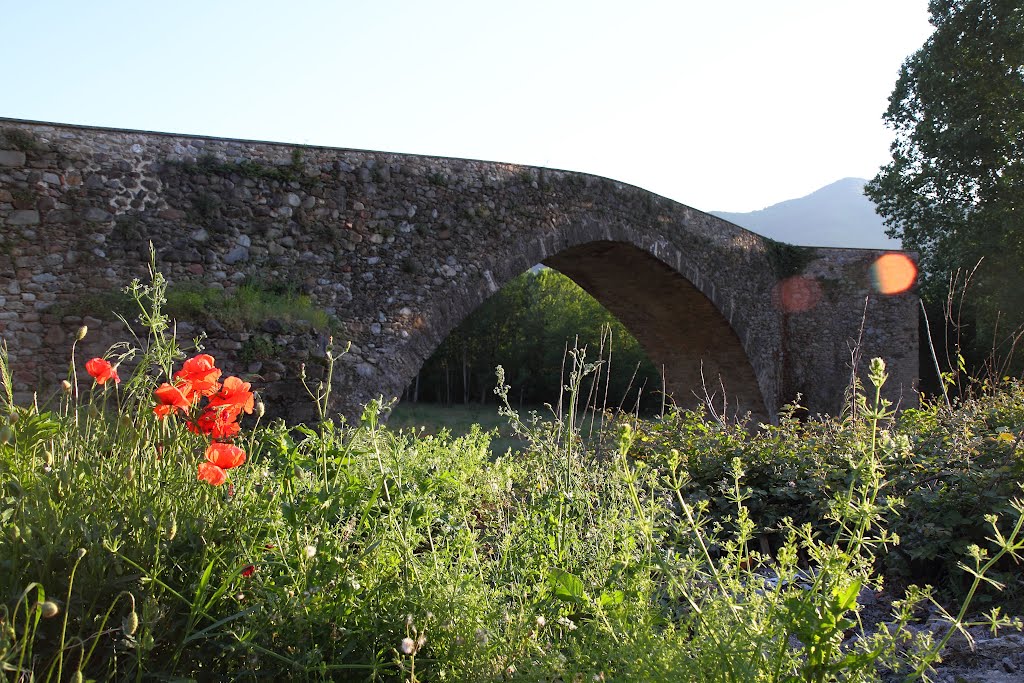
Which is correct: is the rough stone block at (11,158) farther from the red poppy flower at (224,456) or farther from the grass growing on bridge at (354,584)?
the red poppy flower at (224,456)

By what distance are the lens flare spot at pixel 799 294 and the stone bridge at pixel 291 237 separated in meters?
3.36

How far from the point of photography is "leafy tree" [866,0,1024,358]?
13.2 m

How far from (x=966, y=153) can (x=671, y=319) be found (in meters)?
6.01

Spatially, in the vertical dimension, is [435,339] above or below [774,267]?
below

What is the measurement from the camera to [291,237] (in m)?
7.44

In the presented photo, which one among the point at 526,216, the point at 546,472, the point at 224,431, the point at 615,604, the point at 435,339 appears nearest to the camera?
the point at 615,604

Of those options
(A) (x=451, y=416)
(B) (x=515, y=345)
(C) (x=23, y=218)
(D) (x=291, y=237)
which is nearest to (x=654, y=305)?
(D) (x=291, y=237)

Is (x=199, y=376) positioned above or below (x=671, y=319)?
above

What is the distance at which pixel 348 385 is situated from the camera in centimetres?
752

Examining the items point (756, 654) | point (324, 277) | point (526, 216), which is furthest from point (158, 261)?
point (756, 654)

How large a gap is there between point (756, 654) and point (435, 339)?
6989 mm

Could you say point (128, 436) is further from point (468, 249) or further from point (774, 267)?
point (774, 267)

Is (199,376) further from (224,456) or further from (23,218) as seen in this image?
(23,218)

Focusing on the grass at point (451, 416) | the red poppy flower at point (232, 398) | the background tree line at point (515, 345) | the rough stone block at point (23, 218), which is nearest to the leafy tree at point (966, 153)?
the grass at point (451, 416)
